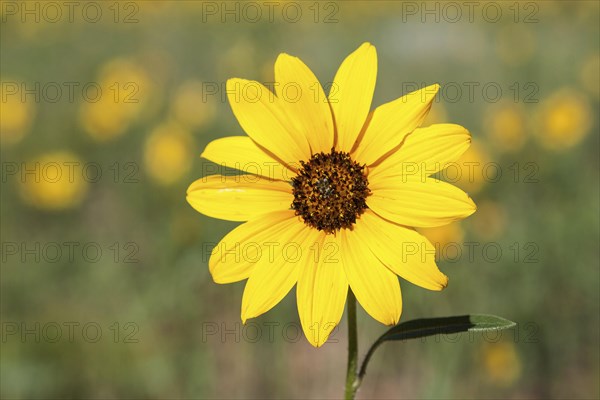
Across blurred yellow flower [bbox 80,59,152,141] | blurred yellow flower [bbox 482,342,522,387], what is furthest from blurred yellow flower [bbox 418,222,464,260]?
blurred yellow flower [bbox 80,59,152,141]

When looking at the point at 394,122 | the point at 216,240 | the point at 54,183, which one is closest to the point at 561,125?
the point at 216,240

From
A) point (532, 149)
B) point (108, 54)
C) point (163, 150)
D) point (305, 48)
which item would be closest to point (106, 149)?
point (163, 150)

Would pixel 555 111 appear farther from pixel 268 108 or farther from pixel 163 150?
pixel 268 108

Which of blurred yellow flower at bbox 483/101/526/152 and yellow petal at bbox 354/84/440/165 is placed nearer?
yellow petal at bbox 354/84/440/165

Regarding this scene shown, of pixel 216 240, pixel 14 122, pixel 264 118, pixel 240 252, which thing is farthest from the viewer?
pixel 14 122

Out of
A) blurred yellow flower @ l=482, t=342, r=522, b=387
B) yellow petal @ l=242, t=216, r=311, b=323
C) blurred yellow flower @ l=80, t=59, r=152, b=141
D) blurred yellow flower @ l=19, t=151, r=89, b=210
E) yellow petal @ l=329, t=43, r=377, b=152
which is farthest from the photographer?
blurred yellow flower @ l=80, t=59, r=152, b=141

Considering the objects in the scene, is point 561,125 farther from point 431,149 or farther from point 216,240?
point 431,149

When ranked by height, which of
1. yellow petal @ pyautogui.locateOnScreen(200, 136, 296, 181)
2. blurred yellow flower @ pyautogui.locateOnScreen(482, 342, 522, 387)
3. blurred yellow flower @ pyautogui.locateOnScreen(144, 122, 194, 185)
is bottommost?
blurred yellow flower @ pyautogui.locateOnScreen(482, 342, 522, 387)

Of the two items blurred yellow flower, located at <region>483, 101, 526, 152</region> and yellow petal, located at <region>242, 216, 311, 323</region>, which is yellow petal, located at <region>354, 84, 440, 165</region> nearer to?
yellow petal, located at <region>242, 216, 311, 323</region>
